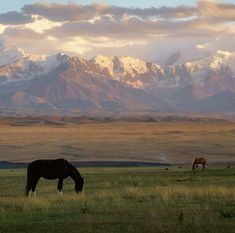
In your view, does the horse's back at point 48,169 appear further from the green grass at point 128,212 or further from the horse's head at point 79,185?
the green grass at point 128,212

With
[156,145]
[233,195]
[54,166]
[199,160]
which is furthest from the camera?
[156,145]

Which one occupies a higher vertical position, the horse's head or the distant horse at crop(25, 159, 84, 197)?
the distant horse at crop(25, 159, 84, 197)

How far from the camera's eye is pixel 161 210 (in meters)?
21.7

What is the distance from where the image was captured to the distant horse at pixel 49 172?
2903 centimetres

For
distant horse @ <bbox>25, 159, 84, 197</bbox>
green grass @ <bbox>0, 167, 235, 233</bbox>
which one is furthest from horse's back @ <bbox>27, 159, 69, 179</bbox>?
green grass @ <bbox>0, 167, 235, 233</bbox>

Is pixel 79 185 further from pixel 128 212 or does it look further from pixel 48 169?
pixel 128 212

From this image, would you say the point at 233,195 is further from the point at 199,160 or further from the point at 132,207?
the point at 199,160

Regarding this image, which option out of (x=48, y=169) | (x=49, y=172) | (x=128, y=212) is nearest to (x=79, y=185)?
(x=49, y=172)

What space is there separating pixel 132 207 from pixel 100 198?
3695 millimetres

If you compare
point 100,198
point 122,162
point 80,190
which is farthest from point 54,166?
point 122,162

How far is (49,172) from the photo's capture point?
2953cm

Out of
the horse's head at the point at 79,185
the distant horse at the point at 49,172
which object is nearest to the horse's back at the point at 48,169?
the distant horse at the point at 49,172

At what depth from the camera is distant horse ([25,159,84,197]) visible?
29.0 m

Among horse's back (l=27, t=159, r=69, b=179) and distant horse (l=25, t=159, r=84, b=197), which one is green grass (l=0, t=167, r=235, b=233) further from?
horse's back (l=27, t=159, r=69, b=179)
